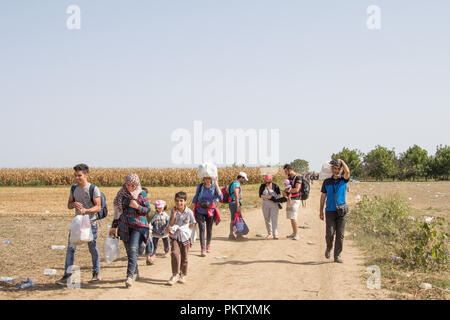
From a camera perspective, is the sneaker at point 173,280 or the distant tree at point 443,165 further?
the distant tree at point 443,165

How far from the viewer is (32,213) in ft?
67.4

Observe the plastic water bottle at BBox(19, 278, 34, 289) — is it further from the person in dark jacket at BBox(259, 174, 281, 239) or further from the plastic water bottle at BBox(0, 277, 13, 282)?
the person in dark jacket at BBox(259, 174, 281, 239)

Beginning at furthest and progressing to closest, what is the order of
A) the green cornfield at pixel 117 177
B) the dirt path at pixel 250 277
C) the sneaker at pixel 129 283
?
the green cornfield at pixel 117 177, the sneaker at pixel 129 283, the dirt path at pixel 250 277

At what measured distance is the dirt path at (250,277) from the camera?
21.3 feet

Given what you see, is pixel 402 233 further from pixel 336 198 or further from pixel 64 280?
pixel 64 280

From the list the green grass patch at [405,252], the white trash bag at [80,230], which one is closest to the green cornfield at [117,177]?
the green grass patch at [405,252]

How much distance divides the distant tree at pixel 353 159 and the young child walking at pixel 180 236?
308ft

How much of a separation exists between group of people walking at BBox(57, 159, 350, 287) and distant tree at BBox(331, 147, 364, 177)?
89.8 m

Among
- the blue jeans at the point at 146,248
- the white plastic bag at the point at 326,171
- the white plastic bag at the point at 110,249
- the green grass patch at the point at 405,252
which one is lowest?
the green grass patch at the point at 405,252

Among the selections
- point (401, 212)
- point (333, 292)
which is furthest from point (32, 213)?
point (333, 292)

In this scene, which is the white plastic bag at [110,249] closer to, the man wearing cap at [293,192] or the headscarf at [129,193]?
the headscarf at [129,193]

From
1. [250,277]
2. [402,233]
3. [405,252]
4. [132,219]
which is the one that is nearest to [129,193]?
[132,219]
